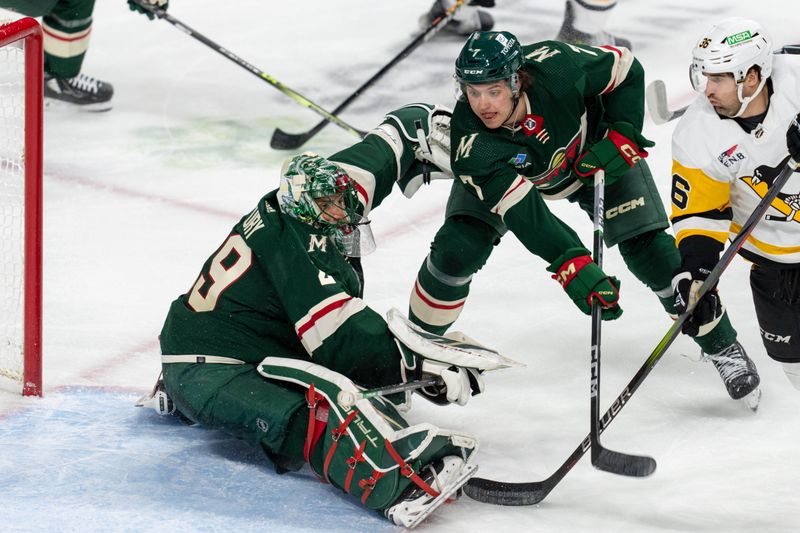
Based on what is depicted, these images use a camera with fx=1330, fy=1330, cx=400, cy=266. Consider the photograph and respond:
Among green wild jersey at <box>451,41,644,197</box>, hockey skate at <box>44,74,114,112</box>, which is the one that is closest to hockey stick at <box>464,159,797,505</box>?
green wild jersey at <box>451,41,644,197</box>

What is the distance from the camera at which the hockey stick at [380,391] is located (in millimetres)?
2762

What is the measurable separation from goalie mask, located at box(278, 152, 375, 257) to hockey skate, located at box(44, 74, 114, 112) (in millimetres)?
2753

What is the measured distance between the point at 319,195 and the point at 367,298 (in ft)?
4.18

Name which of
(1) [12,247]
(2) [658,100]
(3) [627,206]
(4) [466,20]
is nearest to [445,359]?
(3) [627,206]

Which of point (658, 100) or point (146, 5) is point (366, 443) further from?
point (146, 5)

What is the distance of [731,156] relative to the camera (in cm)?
297

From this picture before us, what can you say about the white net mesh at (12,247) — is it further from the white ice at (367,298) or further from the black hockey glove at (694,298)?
the black hockey glove at (694,298)

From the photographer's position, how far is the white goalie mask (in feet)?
9.35

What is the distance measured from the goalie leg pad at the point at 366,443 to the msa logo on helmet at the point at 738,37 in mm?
1022

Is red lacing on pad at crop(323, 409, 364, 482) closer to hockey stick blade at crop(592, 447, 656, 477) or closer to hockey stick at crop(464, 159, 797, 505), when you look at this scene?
hockey stick at crop(464, 159, 797, 505)

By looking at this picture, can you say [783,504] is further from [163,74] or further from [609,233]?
[163,74]

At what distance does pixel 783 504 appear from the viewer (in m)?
2.92

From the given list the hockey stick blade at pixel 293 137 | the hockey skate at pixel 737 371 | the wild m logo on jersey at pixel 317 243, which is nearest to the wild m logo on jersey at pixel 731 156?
the hockey skate at pixel 737 371

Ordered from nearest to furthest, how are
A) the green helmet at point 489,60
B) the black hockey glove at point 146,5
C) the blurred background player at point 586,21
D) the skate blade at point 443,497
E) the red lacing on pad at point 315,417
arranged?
1. the skate blade at point 443,497
2. the red lacing on pad at point 315,417
3. the green helmet at point 489,60
4. the black hockey glove at point 146,5
5. the blurred background player at point 586,21
